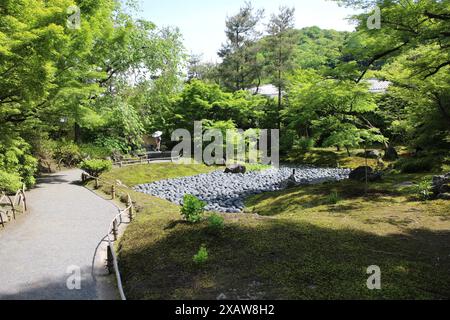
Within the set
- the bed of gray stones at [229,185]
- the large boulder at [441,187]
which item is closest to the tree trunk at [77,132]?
the bed of gray stones at [229,185]

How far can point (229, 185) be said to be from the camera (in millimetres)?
21984

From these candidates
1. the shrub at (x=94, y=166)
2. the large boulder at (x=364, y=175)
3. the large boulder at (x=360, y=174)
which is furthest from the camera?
the shrub at (x=94, y=166)

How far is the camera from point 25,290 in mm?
6977

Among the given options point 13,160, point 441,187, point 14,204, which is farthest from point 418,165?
point 14,204

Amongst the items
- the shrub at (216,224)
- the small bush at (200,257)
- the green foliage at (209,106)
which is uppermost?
the green foliage at (209,106)

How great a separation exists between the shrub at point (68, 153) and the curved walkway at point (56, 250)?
8.88 m

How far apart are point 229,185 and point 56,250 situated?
13656mm

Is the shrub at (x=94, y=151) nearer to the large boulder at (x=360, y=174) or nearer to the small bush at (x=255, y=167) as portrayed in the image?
the small bush at (x=255, y=167)

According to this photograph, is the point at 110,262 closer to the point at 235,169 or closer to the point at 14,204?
the point at 14,204

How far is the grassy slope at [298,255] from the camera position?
607 cm

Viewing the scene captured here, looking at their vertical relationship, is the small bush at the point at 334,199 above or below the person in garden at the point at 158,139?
below

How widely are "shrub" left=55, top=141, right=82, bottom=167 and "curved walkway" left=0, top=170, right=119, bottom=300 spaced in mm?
8885

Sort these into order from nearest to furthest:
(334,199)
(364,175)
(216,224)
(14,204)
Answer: (216,224) → (14,204) → (334,199) → (364,175)
